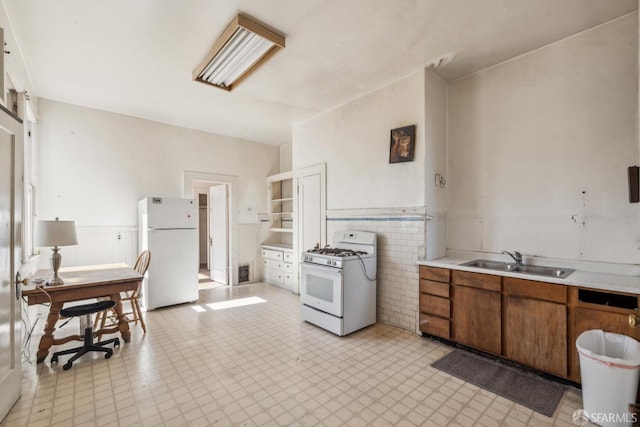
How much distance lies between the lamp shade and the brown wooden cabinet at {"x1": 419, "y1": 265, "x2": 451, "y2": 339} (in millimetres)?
3626

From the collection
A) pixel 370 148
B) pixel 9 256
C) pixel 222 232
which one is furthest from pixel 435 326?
pixel 222 232

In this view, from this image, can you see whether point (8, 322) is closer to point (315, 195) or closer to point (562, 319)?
point (315, 195)

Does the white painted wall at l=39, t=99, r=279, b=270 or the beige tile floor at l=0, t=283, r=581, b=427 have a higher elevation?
the white painted wall at l=39, t=99, r=279, b=270

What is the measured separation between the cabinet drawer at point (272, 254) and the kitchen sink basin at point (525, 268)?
3.45 meters

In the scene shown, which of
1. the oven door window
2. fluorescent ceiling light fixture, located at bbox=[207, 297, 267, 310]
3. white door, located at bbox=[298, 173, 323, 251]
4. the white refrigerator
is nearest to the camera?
the oven door window

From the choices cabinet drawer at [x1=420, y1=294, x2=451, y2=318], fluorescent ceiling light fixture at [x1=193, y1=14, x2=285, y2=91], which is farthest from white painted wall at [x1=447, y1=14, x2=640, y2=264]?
fluorescent ceiling light fixture at [x1=193, y1=14, x2=285, y2=91]

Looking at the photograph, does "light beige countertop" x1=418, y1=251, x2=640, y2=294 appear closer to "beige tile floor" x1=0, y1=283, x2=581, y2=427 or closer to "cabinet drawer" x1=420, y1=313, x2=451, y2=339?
"cabinet drawer" x1=420, y1=313, x2=451, y2=339

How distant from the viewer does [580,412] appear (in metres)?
1.99

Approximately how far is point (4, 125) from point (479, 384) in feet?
13.1

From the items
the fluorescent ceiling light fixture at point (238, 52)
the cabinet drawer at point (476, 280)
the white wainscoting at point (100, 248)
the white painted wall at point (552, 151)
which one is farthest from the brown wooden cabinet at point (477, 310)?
the white wainscoting at point (100, 248)

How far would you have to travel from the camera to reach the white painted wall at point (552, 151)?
2.48m

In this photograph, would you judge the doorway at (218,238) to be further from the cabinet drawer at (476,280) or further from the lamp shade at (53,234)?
the cabinet drawer at (476,280)

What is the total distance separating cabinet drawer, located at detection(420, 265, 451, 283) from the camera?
9.95 ft

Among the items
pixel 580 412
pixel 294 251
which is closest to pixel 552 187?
pixel 580 412
